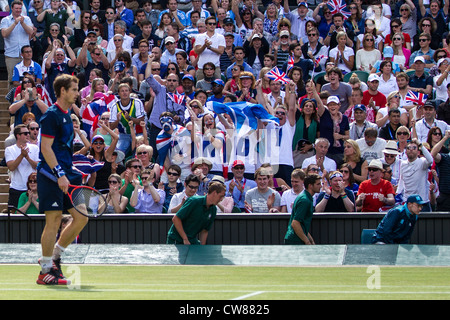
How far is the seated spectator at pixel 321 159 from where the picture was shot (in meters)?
15.2

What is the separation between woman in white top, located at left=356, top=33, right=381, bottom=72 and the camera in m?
19.3

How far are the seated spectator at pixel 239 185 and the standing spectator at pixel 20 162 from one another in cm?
336

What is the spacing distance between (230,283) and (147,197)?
5.26 metres

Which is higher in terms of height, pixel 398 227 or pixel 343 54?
pixel 343 54

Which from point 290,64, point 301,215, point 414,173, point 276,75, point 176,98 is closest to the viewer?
point 301,215

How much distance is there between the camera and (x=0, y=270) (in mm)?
10688

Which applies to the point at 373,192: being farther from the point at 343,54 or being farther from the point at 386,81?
the point at 343,54

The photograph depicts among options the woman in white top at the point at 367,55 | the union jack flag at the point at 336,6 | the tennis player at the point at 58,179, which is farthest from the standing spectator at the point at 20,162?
the union jack flag at the point at 336,6

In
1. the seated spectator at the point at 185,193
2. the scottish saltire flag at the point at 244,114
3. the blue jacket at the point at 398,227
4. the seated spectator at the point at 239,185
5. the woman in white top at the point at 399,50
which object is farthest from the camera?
the woman in white top at the point at 399,50

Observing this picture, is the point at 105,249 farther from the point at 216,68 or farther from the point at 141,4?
the point at 141,4

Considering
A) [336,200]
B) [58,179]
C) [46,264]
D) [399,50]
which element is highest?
[399,50]

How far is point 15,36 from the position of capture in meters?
19.7

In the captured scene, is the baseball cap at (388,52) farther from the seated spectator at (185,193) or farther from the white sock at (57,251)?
the white sock at (57,251)

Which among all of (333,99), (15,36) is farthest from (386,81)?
(15,36)
